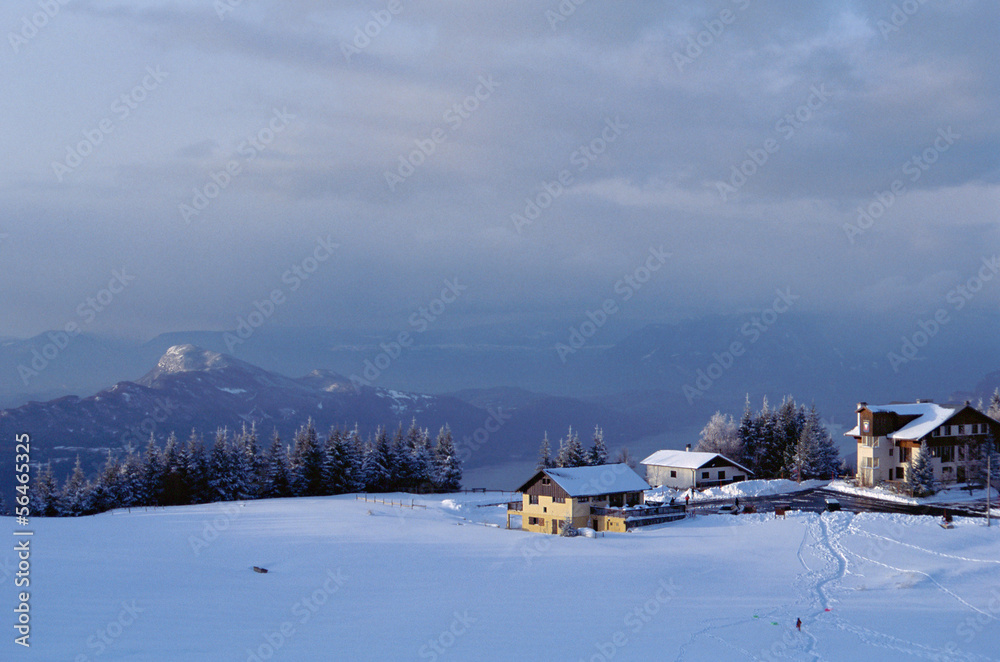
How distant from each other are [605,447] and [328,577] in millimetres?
55063

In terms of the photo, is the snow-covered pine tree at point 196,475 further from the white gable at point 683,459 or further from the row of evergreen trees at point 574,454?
the white gable at point 683,459

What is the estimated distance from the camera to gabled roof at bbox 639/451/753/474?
3307 inches

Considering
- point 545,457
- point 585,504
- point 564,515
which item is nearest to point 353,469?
point 545,457

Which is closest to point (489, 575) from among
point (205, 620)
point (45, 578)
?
point (205, 620)

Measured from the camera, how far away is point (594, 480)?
6550cm

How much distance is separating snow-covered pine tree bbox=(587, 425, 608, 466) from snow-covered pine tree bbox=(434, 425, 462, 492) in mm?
16538

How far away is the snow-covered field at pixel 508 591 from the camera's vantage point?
29250mm

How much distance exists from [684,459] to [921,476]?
82.6ft

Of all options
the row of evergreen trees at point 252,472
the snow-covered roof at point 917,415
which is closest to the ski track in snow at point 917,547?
the snow-covered roof at point 917,415

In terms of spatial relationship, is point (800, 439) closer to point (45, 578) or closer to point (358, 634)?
point (358, 634)

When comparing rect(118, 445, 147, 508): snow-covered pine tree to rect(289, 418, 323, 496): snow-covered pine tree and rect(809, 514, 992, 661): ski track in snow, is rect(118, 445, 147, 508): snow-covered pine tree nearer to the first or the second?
rect(289, 418, 323, 496): snow-covered pine tree

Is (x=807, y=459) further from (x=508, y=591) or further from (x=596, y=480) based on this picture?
(x=508, y=591)

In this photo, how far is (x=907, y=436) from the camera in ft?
238

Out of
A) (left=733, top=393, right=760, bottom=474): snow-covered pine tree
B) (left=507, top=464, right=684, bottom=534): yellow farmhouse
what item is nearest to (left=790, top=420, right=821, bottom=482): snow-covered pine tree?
(left=733, top=393, right=760, bottom=474): snow-covered pine tree
